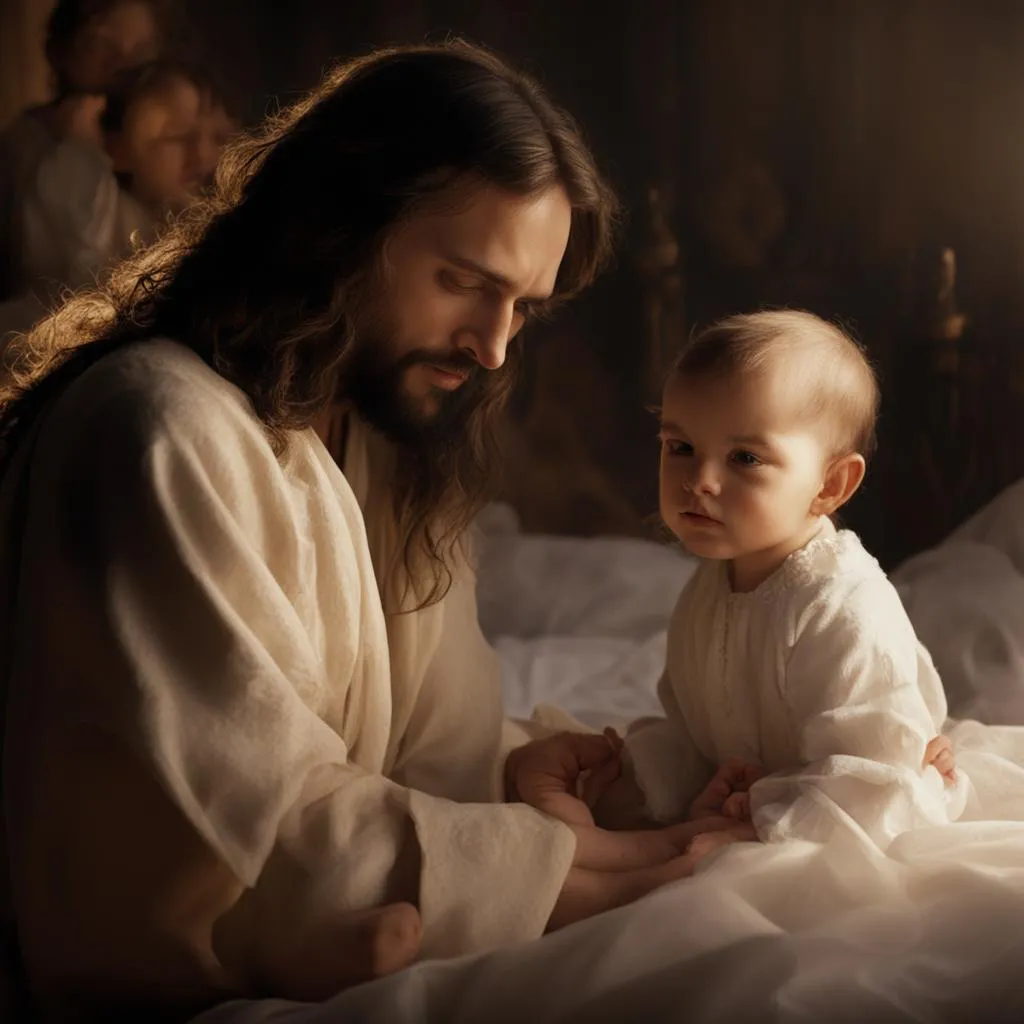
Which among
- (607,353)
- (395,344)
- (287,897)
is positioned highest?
(395,344)

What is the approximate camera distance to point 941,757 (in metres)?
2.01

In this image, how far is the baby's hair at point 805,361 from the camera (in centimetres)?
197

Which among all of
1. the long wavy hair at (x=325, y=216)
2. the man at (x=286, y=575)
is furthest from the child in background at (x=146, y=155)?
the long wavy hair at (x=325, y=216)

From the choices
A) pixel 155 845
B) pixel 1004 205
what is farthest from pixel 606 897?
pixel 1004 205

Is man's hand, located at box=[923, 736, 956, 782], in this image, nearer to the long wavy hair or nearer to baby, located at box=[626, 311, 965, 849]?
baby, located at box=[626, 311, 965, 849]

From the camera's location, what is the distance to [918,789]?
1.84 meters

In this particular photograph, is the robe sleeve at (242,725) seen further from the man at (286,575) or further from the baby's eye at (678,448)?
the baby's eye at (678,448)

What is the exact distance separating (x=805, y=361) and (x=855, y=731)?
48 cm

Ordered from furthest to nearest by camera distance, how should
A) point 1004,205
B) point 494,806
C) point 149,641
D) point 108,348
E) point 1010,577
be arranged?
point 1004,205 → point 1010,577 → point 108,348 → point 494,806 → point 149,641

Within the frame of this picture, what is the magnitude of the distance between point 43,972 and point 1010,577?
6.79 feet

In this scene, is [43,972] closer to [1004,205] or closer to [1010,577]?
[1010,577]

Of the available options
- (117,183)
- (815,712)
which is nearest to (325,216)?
(815,712)

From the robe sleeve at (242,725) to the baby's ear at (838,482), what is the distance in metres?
0.62

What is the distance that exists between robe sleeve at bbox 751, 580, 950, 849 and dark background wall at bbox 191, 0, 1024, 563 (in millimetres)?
2295
